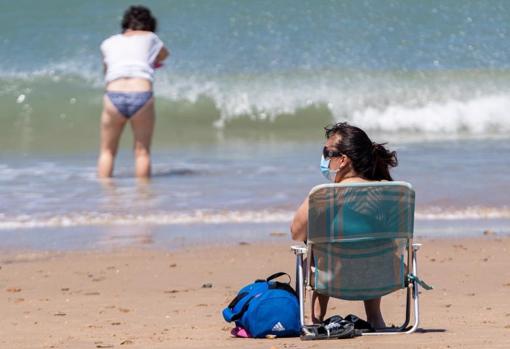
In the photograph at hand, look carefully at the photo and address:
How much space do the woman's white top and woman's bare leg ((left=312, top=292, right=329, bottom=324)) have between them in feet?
19.1

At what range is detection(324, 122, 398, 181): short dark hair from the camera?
5.12m

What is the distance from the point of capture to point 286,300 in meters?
5.20

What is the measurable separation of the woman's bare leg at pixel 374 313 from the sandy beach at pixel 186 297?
18 centimetres

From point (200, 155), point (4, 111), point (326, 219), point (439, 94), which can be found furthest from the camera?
point (439, 94)

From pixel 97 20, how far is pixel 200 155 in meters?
7.83

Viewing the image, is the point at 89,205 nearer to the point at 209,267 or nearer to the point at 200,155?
the point at 209,267

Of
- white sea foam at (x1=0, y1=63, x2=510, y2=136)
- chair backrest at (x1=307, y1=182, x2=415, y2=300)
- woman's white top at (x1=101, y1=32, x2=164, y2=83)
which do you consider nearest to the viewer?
chair backrest at (x1=307, y1=182, x2=415, y2=300)

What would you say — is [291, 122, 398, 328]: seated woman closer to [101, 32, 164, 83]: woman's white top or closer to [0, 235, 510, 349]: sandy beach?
[0, 235, 510, 349]: sandy beach

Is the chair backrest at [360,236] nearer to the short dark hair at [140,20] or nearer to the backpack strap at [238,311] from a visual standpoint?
the backpack strap at [238,311]

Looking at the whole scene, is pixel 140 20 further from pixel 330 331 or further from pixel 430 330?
pixel 330 331

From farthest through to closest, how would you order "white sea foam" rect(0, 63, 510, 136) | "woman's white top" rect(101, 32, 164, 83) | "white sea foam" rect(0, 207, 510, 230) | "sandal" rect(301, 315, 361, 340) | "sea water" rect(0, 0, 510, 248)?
"white sea foam" rect(0, 63, 510, 136) → "woman's white top" rect(101, 32, 164, 83) → "sea water" rect(0, 0, 510, 248) → "white sea foam" rect(0, 207, 510, 230) → "sandal" rect(301, 315, 361, 340)

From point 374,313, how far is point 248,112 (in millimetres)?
11779

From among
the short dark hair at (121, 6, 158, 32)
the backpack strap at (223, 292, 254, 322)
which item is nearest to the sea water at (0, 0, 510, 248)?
the short dark hair at (121, 6, 158, 32)

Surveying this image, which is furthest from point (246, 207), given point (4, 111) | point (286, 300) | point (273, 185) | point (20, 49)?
point (20, 49)
